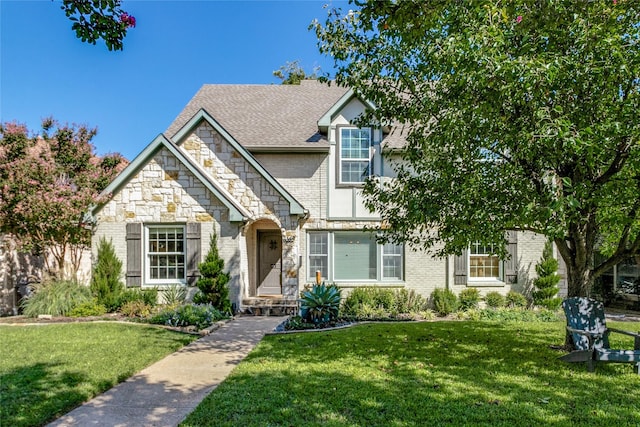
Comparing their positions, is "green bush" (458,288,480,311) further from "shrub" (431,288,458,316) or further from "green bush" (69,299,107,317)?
"green bush" (69,299,107,317)

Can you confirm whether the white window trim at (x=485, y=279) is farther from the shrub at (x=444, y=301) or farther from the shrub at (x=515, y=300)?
the shrub at (x=444, y=301)

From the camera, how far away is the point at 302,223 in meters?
13.4

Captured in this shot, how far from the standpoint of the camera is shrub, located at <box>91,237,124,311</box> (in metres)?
11.3

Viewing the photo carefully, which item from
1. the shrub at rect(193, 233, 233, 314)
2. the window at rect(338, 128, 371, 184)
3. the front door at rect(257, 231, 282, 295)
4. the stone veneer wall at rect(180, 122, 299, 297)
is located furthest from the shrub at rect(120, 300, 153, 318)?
the window at rect(338, 128, 371, 184)

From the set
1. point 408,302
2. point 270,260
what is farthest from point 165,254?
point 408,302

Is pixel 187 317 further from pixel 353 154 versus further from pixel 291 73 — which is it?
pixel 291 73

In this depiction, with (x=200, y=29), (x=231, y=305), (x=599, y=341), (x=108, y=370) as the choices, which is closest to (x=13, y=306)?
(x=231, y=305)

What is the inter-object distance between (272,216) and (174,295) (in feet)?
12.8

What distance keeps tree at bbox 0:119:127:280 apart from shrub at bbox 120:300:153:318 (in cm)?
281

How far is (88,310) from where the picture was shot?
1087 centimetres

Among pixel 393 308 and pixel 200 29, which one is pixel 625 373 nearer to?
pixel 393 308

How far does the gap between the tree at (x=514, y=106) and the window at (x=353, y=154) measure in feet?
19.8

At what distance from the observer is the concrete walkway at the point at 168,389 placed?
14.6ft

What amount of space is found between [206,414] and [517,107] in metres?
6.13
